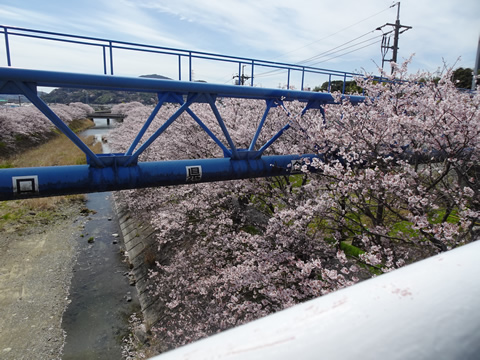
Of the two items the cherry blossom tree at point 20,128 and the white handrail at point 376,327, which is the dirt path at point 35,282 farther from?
the cherry blossom tree at point 20,128

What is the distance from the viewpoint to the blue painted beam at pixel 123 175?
609 cm

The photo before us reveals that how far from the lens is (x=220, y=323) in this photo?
8.17 metres

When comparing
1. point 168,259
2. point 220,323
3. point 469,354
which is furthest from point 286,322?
point 168,259

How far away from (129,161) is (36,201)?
17600 mm

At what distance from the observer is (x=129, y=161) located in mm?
6949

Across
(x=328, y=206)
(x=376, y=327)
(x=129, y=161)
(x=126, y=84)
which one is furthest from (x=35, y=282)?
(x=376, y=327)

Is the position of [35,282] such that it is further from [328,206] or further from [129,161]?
[328,206]

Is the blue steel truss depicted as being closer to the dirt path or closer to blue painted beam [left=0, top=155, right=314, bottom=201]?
blue painted beam [left=0, top=155, right=314, bottom=201]

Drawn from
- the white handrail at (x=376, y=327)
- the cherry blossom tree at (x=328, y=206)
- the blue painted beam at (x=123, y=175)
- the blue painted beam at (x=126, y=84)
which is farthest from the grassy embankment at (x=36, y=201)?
the white handrail at (x=376, y=327)

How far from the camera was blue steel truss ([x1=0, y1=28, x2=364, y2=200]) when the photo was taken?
595 cm

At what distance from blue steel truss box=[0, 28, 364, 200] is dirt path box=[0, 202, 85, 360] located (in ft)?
22.0

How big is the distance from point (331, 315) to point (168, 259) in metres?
12.8

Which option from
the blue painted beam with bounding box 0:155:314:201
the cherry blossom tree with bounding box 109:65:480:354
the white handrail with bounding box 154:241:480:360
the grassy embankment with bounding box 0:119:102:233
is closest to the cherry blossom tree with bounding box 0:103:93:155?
the grassy embankment with bounding box 0:119:102:233

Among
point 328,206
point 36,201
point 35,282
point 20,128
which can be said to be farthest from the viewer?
point 20,128
